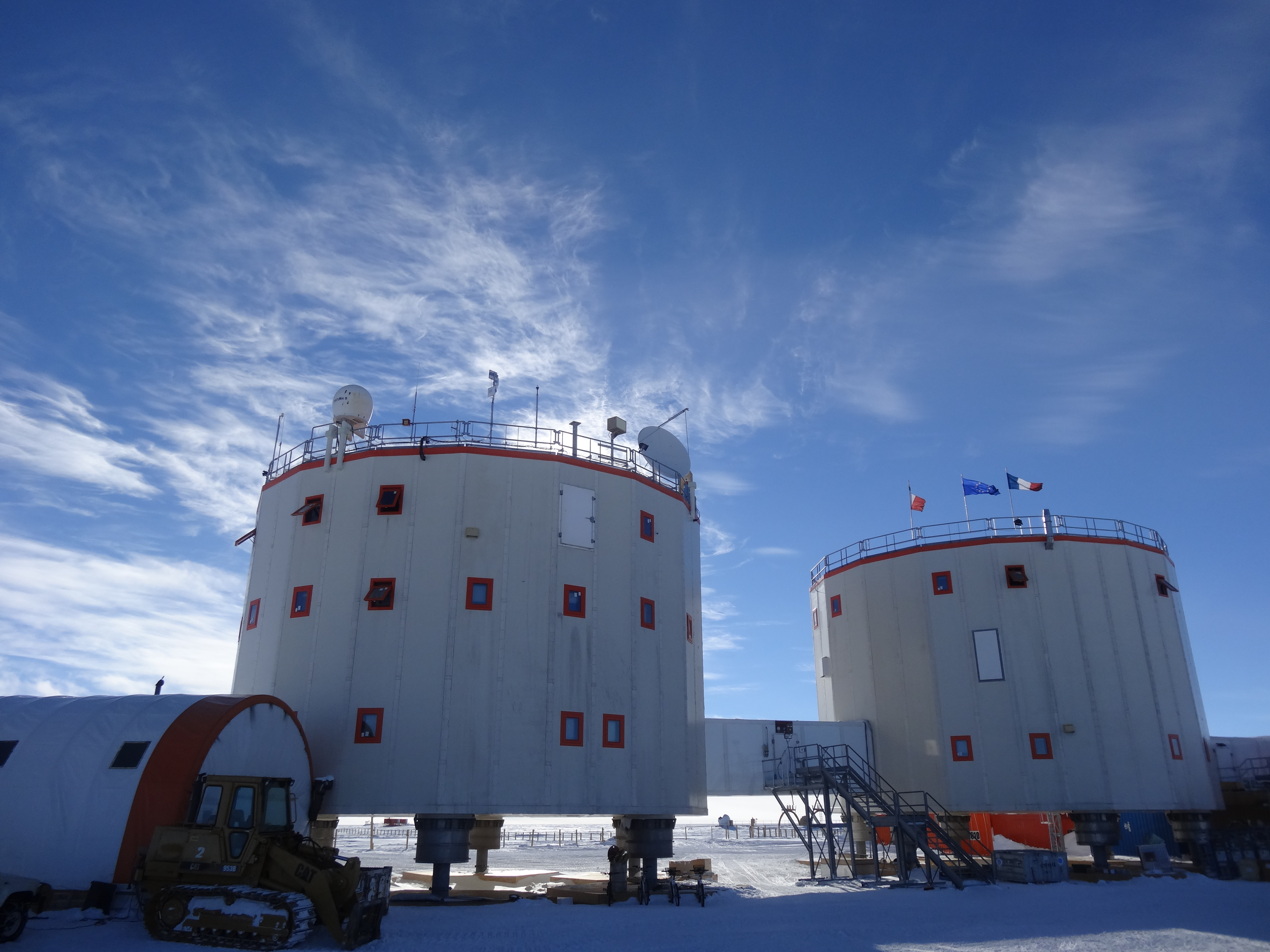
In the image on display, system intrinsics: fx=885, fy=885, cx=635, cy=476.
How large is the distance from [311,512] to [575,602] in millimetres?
10170

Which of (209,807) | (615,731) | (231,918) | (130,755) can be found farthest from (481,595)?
(231,918)

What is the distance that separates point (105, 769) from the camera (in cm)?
2170

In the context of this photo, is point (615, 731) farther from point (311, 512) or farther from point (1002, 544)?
point (1002, 544)

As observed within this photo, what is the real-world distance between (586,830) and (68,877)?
239ft

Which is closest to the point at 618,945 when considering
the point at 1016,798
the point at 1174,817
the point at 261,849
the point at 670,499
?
the point at 261,849

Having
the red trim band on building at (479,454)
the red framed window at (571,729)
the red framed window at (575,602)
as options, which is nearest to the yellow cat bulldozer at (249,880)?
the red framed window at (571,729)

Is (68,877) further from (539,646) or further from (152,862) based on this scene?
(539,646)

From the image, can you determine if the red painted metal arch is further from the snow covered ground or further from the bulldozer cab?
the snow covered ground

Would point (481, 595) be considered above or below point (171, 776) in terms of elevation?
above

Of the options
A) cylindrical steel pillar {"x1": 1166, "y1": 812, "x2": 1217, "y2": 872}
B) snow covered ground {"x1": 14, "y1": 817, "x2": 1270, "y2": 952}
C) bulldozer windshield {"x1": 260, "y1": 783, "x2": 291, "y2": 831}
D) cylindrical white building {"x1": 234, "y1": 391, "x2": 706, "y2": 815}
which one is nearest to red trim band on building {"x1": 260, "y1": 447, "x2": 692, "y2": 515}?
cylindrical white building {"x1": 234, "y1": 391, "x2": 706, "y2": 815}

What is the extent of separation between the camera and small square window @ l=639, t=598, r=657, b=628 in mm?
33031

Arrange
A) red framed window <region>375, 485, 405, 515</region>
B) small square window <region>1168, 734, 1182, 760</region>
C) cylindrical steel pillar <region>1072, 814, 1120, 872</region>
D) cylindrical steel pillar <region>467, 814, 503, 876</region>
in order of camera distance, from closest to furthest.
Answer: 1. red framed window <region>375, 485, 405, 515</region>
2. cylindrical steel pillar <region>467, 814, 503, 876</region>
3. cylindrical steel pillar <region>1072, 814, 1120, 872</region>
4. small square window <region>1168, 734, 1182, 760</region>

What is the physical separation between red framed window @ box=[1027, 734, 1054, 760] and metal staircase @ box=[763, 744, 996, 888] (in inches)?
171

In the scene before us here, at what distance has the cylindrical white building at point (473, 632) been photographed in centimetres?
2853
